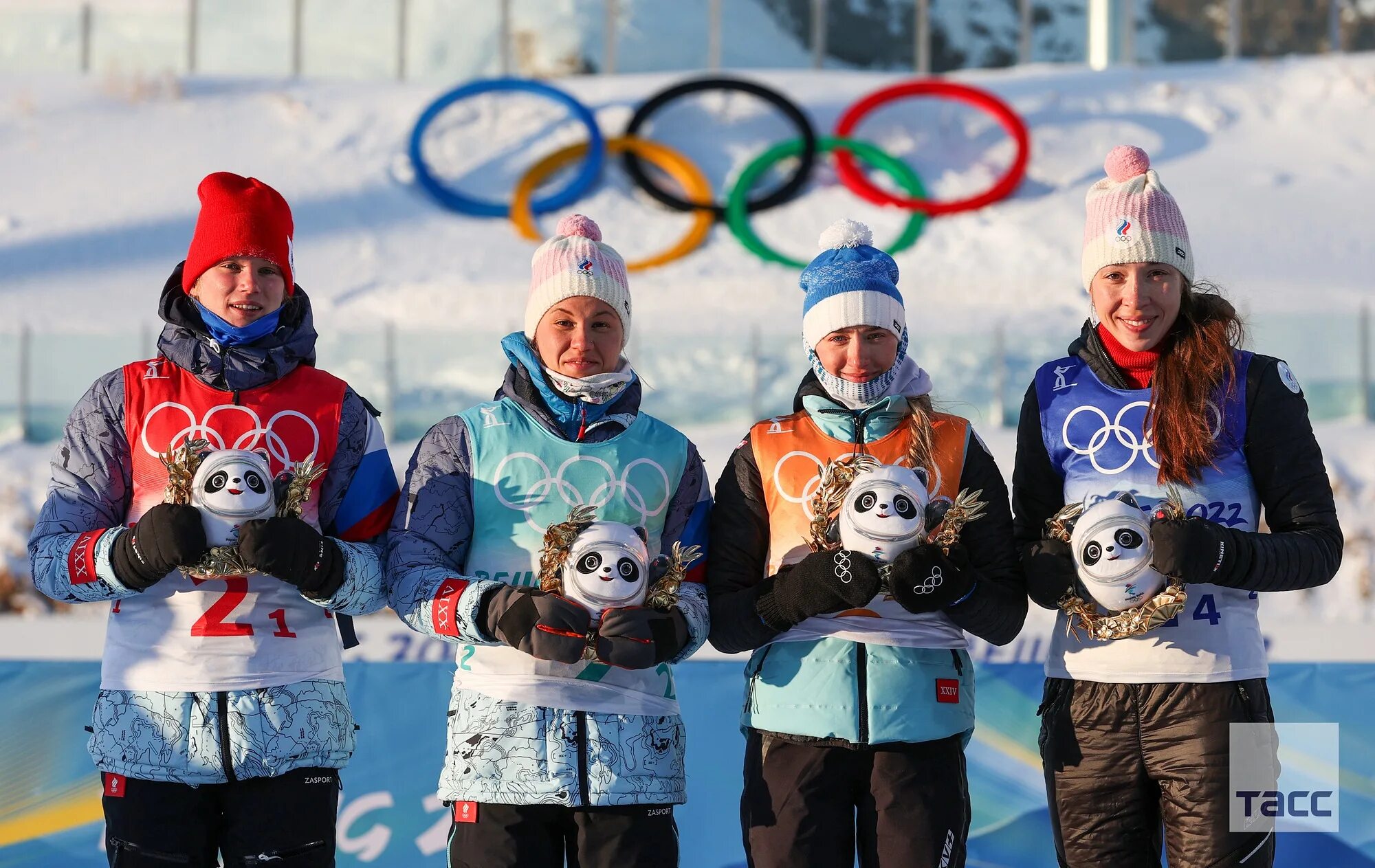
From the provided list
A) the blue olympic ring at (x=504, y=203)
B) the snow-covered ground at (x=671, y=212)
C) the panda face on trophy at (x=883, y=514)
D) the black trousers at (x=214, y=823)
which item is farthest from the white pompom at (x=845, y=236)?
the blue olympic ring at (x=504, y=203)

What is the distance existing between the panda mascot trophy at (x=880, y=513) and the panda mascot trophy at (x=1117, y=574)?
0.25 m

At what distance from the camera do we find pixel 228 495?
307 cm

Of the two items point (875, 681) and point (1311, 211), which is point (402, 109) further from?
point (875, 681)

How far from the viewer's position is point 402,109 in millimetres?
21016

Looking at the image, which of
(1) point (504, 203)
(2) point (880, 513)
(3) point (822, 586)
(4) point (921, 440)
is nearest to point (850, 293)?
(4) point (921, 440)

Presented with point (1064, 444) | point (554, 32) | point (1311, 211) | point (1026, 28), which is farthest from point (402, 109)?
point (1064, 444)

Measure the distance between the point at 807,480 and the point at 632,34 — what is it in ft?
69.2

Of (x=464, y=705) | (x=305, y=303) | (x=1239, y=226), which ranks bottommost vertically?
(x=464, y=705)

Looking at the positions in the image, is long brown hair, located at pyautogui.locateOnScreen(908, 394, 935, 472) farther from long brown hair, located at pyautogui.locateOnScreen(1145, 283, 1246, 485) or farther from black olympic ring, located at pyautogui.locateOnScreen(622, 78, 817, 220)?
black olympic ring, located at pyautogui.locateOnScreen(622, 78, 817, 220)

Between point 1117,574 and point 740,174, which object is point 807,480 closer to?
point 1117,574

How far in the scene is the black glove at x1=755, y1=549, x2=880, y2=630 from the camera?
122 inches

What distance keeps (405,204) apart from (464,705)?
16.9m

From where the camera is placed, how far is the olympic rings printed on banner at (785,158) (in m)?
18.3

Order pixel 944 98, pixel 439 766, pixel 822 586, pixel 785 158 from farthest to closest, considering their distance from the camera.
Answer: pixel 944 98 → pixel 785 158 → pixel 439 766 → pixel 822 586
